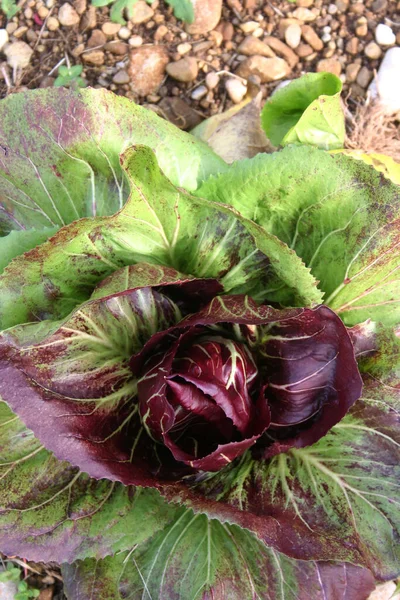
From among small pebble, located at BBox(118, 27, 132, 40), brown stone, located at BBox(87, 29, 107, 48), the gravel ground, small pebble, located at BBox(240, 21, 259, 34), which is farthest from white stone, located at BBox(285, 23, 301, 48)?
brown stone, located at BBox(87, 29, 107, 48)

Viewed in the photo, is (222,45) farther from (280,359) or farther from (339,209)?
(280,359)

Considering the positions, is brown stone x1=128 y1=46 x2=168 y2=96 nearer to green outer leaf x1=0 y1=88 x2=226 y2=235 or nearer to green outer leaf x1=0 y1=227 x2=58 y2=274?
green outer leaf x1=0 y1=88 x2=226 y2=235

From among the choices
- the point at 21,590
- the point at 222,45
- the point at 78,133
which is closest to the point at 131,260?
the point at 78,133

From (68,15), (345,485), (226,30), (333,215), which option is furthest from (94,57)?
(345,485)

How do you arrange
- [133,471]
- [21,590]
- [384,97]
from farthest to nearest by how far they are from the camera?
[384,97], [21,590], [133,471]

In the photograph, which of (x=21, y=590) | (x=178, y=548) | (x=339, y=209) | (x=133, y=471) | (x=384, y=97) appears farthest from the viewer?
(x=384, y=97)

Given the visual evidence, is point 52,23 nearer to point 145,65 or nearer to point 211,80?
point 145,65

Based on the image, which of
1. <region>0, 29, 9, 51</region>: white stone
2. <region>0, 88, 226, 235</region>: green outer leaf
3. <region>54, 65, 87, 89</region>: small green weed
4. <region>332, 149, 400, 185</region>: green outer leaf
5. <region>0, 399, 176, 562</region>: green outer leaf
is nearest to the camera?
<region>0, 399, 176, 562</region>: green outer leaf
